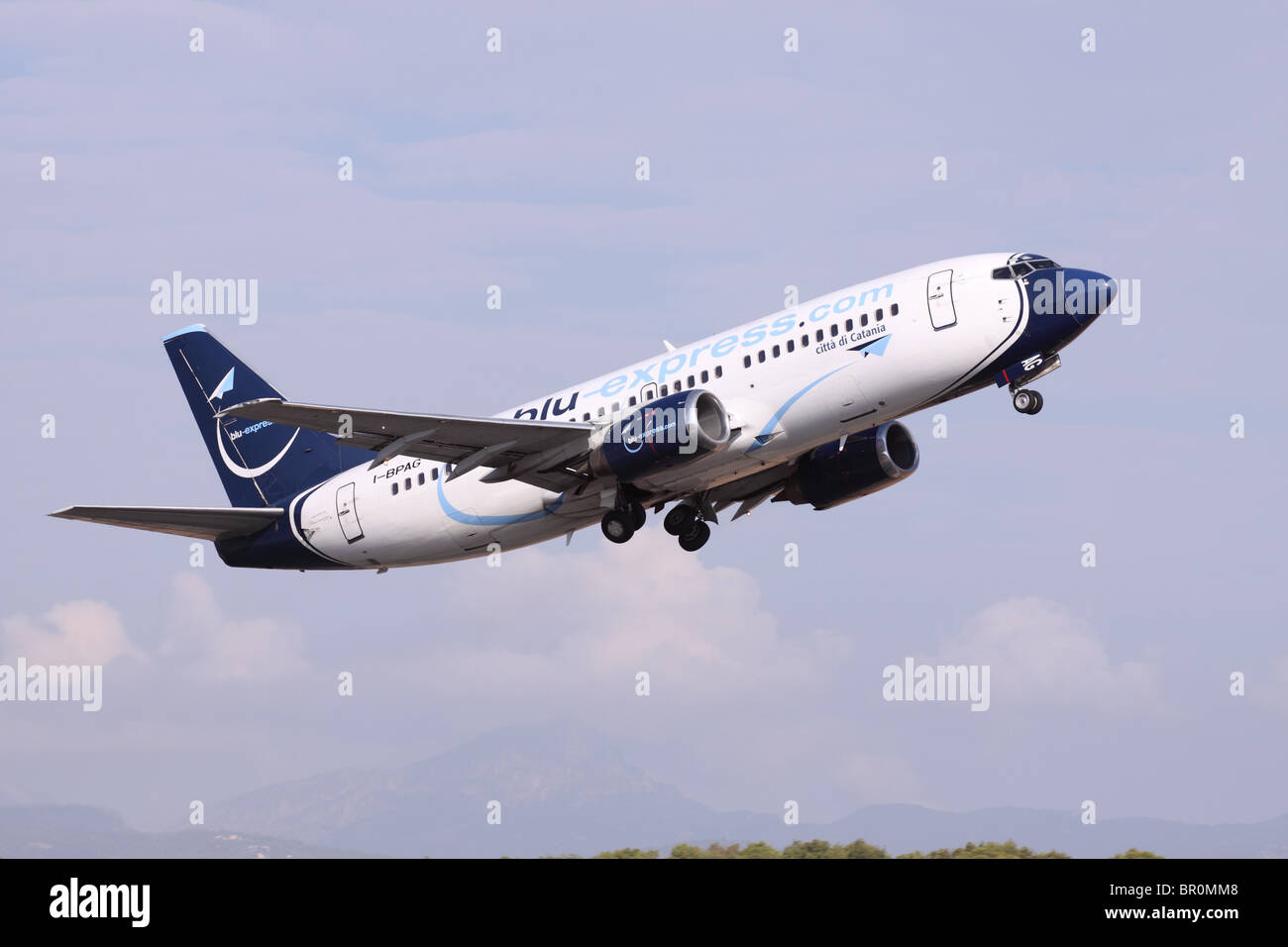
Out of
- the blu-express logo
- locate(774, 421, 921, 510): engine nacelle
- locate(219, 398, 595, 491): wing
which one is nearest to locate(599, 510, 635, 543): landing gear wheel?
locate(219, 398, 595, 491): wing

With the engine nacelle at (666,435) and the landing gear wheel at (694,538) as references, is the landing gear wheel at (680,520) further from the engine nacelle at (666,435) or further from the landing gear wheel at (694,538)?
the engine nacelle at (666,435)

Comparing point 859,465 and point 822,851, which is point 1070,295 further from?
point 822,851

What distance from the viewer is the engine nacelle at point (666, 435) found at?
37250mm

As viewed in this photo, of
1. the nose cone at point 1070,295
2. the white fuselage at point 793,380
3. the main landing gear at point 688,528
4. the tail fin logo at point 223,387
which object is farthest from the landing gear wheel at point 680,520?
the tail fin logo at point 223,387

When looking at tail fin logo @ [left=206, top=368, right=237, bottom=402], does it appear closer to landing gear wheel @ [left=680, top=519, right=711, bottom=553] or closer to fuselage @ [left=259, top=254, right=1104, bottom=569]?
fuselage @ [left=259, top=254, right=1104, bottom=569]

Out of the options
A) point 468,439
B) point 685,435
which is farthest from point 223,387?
point 685,435

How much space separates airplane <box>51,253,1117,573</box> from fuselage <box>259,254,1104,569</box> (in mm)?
47

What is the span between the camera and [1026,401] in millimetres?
37469

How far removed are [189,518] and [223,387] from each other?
7.45m

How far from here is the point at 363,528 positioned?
4447 cm

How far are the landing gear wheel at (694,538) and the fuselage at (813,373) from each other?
266cm
